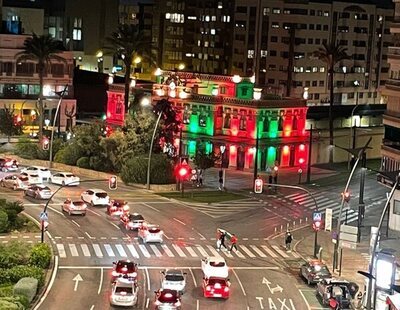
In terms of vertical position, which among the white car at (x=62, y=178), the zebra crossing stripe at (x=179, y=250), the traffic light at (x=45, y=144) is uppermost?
the traffic light at (x=45, y=144)

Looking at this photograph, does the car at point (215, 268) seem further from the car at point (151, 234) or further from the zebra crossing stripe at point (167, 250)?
the car at point (151, 234)

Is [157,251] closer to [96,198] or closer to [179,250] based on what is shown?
[179,250]

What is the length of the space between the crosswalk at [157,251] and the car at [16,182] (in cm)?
2334

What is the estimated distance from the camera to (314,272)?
6250 centimetres

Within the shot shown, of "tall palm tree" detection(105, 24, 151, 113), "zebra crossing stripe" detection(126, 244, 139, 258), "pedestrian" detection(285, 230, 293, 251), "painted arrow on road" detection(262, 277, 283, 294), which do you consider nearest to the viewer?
"painted arrow on road" detection(262, 277, 283, 294)

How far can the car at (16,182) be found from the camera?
307 feet

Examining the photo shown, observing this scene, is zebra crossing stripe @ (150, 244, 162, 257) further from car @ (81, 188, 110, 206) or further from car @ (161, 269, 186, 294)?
car @ (81, 188, 110, 206)

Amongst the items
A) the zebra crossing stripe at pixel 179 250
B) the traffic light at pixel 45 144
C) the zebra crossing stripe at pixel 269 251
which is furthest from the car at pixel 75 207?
the traffic light at pixel 45 144

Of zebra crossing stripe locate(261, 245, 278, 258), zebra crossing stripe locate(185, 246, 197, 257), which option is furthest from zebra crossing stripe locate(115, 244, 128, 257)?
zebra crossing stripe locate(261, 245, 278, 258)

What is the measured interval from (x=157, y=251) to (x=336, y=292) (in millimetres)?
18171

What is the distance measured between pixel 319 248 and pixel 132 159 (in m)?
33.2

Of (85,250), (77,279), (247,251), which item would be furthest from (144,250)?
(77,279)

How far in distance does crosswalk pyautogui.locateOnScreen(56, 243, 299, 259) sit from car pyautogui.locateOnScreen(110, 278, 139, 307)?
485 inches

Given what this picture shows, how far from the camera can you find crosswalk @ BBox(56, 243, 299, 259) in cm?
6894
